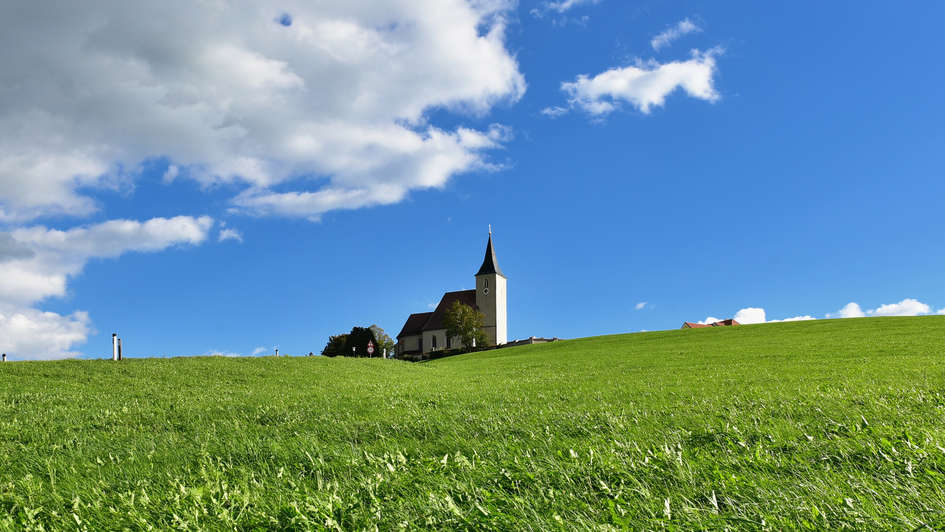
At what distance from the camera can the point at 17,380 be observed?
2003cm

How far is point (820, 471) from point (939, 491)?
2.71ft

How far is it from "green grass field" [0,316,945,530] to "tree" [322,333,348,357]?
272 ft

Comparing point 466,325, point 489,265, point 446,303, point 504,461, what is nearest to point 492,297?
point 489,265

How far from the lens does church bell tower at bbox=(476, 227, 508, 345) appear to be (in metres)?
93.5

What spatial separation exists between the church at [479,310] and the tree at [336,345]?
10895 millimetres

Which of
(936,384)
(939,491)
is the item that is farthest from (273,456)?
(936,384)

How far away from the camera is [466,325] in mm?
82250

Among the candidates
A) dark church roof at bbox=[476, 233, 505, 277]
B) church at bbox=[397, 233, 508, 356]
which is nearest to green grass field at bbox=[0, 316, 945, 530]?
church at bbox=[397, 233, 508, 356]

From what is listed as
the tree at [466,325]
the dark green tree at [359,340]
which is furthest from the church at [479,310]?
the dark green tree at [359,340]

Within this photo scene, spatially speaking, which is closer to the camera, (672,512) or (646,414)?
(672,512)

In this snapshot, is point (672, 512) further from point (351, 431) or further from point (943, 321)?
point (943, 321)

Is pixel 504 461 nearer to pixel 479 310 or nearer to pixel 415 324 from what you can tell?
pixel 479 310

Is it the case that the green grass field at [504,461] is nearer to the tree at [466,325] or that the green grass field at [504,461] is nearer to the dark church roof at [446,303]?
the tree at [466,325]

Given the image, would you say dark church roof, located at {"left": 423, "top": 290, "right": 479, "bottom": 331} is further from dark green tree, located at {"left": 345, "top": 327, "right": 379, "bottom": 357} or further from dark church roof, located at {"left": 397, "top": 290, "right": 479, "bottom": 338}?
dark green tree, located at {"left": 345, "top": 327, "right": 379, "bottom": 357}
